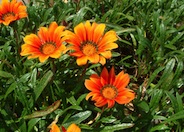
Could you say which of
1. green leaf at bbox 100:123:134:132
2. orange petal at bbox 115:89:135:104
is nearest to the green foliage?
green leaf at bbox 100:123:134:132

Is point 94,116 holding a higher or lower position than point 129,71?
lower

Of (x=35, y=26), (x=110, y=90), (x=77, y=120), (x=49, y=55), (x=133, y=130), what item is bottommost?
(x=133, y=130)

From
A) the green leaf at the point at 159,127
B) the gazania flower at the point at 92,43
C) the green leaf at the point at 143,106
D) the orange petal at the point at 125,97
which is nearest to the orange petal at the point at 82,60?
the gazania flower at the point at 92,43

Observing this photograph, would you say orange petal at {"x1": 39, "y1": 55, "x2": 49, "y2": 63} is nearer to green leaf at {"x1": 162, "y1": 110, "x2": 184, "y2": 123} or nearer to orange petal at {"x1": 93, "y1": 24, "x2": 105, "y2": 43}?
orange petal at {"x1": 93, "y1": 24, "x2": 105, "y2": 43}

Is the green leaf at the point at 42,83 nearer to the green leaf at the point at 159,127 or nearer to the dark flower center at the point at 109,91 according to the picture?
the dark flower center at the point at 109,91

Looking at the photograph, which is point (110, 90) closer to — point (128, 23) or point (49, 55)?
point (49, 55)

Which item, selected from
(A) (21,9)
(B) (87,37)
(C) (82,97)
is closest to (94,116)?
(C) (82,97)
